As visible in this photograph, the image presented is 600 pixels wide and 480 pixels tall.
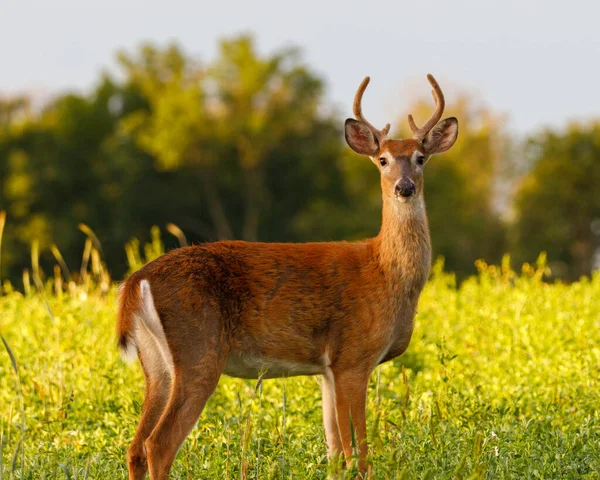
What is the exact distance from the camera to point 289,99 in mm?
48031

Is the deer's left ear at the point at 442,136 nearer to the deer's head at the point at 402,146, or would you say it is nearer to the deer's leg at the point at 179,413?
the deer's head at the point at 402,146

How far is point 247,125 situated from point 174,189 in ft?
14.6

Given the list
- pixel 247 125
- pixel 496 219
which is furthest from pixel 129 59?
pixel 496 219

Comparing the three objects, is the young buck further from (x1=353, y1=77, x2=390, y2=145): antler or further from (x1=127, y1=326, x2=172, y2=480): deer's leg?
(x1=353, y1=77, x2=390, y2=145): antler

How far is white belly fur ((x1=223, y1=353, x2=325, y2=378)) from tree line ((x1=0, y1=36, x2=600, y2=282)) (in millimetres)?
32373

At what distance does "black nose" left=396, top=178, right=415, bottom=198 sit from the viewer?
5.69 m

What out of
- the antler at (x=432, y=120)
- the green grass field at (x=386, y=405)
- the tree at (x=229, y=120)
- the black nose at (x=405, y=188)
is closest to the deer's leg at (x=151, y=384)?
the green grass field at (x=386, y=405)

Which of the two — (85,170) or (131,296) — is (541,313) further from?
(85,170)

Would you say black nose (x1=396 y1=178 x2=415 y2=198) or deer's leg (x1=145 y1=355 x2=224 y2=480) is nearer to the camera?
deer's leg (x1=145 y1=355 x2=224 y2=480)

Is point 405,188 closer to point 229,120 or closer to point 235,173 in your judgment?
point 235,173

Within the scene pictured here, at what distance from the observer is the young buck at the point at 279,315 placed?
507 cm

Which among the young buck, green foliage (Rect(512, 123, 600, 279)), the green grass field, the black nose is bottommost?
green foliage (Rect(512, 123, 600, 279))

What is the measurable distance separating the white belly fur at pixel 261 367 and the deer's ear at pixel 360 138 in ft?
4.55

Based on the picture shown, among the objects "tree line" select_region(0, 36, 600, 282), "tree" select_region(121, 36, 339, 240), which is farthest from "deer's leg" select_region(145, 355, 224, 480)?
"tree" select_region(121, 36, 339, 240)
